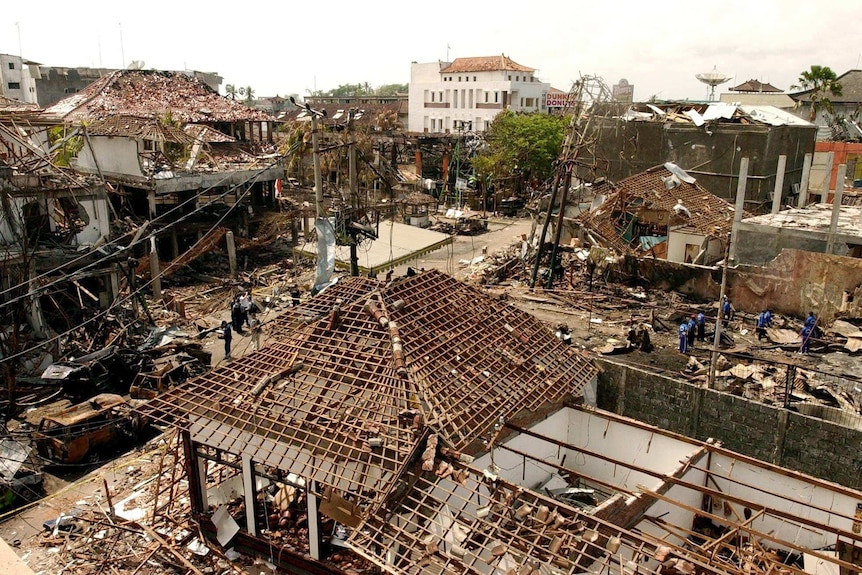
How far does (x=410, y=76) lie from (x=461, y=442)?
61992mm

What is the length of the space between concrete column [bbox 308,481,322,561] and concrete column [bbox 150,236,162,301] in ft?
45.5

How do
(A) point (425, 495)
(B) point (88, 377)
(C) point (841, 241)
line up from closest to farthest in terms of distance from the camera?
1. (A) point (425, 495)
2. (B) point (88, 377)
3. (C) point (841, 241)

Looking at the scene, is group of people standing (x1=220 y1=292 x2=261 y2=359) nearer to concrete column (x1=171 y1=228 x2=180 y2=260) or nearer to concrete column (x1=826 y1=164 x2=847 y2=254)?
concrete column (x1=171 y1=228 x2=180 y2=260)

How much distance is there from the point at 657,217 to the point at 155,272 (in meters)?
19.4

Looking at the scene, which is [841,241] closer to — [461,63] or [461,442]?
[461,442]

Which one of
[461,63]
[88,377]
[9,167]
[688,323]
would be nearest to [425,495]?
[88,377]

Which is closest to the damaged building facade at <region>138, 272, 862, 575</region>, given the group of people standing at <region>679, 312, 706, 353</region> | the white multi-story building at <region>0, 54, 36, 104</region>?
the group of people standing at <region>679, 312, 706, 353</region>

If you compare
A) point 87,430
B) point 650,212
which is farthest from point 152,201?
point 650,212

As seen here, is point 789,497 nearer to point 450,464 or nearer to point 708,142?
point 450,464

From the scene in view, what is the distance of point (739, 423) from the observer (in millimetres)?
13047

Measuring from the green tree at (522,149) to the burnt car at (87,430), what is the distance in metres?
32.1

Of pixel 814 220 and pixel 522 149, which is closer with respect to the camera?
pixel 814 220

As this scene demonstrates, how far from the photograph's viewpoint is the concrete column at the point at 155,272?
22.4 metres

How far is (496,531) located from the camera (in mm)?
7934
